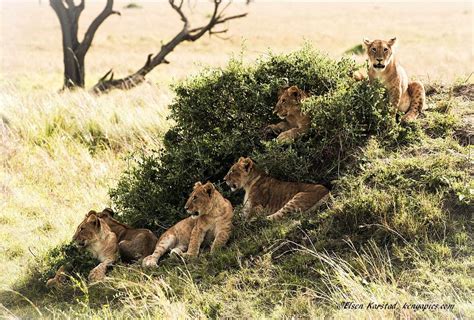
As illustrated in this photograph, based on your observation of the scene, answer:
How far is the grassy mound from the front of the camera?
23.9ft

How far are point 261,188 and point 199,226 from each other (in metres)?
0.93

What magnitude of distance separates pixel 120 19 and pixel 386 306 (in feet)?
206

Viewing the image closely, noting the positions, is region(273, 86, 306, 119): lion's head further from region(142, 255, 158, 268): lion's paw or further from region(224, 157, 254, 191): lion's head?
region(142, 255, 158, 268): lion's paw

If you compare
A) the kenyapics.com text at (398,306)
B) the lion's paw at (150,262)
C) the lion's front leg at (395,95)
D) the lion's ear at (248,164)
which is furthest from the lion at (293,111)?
the kenyapics.com text at (398,306)

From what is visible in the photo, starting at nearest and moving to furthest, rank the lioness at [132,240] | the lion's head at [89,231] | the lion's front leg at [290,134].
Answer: the lion's head at [89,231]
the lioness at [132,240]
the lion's front leg at [290,134]

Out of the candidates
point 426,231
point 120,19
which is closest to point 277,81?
point 426,231

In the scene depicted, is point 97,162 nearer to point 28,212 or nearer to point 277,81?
point 28,212

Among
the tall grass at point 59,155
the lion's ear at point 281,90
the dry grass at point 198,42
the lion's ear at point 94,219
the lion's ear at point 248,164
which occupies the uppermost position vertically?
the lion's ear at point 281,90

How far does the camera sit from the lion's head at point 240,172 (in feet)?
29.9

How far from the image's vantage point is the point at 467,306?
6.62 meters

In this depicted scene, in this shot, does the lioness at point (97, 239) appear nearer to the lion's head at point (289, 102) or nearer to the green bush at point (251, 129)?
the green bush at point (251, 129)

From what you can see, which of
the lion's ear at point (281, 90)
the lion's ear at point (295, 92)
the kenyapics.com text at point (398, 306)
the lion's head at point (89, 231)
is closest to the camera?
the kenyapics.com text at point (398, 306)

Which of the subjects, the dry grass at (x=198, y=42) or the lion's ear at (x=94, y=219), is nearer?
the lion's ear at (x=94, y=219)

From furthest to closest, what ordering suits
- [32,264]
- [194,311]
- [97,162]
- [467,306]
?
1. [97,162]
2. [32,264]
3. [194,311]
4. [467,306]
